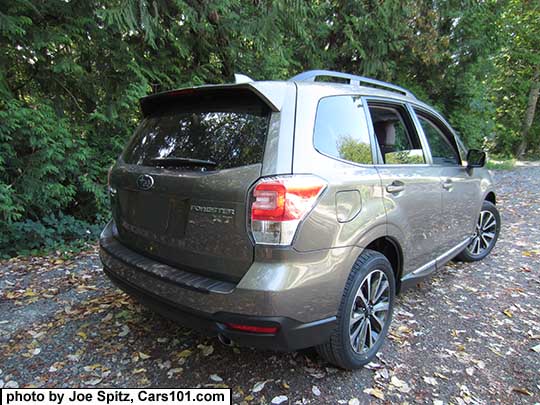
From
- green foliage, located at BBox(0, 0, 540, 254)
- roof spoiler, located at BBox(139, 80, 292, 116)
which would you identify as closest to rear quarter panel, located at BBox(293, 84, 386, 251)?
roof spoiler, located at BBox(139, 80, 292, 116)

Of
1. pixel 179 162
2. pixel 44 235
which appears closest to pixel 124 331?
pixel 179 162

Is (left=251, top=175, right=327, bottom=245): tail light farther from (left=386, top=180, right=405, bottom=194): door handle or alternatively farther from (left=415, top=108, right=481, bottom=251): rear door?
(left=415, top=108, right=481, bottom=251): rear door

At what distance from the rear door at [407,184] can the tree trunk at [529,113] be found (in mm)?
15918

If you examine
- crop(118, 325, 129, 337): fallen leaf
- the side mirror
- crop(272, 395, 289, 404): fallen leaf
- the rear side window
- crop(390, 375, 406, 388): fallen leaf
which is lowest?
crop(390, 375, 406, 388): fallen leaf

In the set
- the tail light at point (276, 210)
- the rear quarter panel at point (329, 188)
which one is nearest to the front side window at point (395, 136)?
the rear quarter panel at point (329, 188)

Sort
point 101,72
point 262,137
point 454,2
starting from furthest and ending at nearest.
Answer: point 454,2
point 101,72
point 262,137

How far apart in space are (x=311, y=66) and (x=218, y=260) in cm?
675

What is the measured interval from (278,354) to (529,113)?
17.7 meters

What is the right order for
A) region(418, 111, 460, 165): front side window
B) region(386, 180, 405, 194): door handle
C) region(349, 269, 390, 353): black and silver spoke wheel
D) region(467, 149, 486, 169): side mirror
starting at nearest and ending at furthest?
region(349, 269, 390, 353): black and silver spoke wheel < region(386, 180, 405, 194): door handle < region(418, 111, 460, 165): front side window < region(467, 149, 486, 169): side mirror

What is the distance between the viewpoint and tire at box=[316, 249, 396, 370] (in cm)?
197

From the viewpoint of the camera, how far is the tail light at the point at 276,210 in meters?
1.66

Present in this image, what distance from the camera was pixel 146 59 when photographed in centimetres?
491

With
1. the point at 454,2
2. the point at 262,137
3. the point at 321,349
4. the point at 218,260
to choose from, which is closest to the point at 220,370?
the point at 321,349

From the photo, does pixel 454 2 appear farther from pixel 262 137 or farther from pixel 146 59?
pixel 262 137
